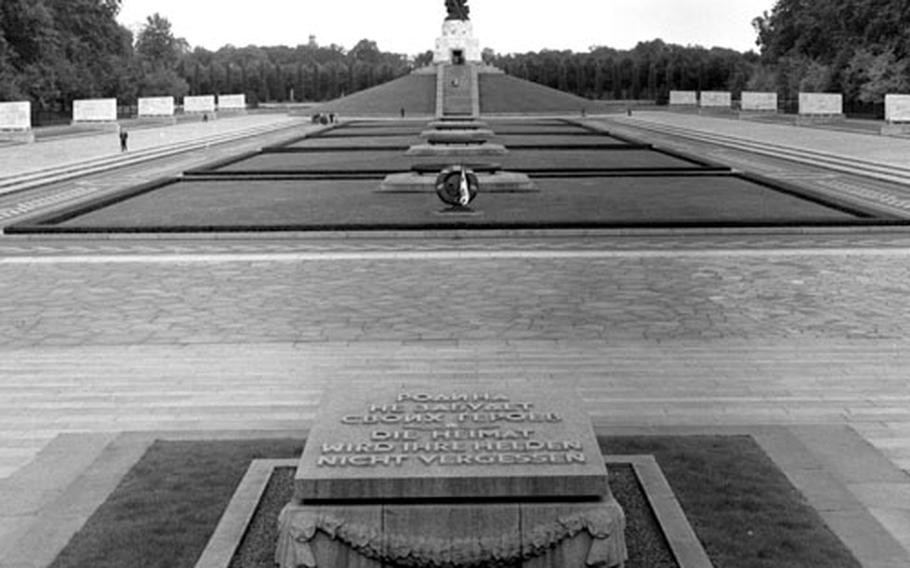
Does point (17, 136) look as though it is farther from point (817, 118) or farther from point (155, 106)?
point (817, 118)

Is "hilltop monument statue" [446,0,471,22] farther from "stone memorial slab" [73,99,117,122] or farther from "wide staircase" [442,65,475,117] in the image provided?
"stone memorial slab" [73,99,117,122]

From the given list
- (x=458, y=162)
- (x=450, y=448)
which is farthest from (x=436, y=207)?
(x=450, y=448)

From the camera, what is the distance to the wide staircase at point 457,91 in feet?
214

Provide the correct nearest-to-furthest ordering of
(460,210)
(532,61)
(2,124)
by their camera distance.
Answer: (460,210)
(2,124)
(532,61)

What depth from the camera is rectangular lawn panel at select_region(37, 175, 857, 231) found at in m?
17.5

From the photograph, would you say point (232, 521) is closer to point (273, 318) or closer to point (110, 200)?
point (273, 318)

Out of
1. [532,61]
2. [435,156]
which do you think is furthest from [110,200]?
[532,61]

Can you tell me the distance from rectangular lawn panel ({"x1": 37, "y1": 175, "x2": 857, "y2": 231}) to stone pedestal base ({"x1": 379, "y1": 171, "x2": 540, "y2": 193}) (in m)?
0.38

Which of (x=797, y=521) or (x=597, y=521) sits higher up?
(x=597, y=521)

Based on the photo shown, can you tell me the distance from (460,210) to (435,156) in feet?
40.2

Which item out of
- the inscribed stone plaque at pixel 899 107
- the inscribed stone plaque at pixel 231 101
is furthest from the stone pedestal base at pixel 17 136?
the inscribed stone plaque at pixel 231 101

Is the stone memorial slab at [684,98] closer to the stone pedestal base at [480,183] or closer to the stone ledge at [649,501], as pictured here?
the stone pedestal base at [480,183]

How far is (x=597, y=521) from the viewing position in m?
4.63

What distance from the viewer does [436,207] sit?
2030 centimetres
